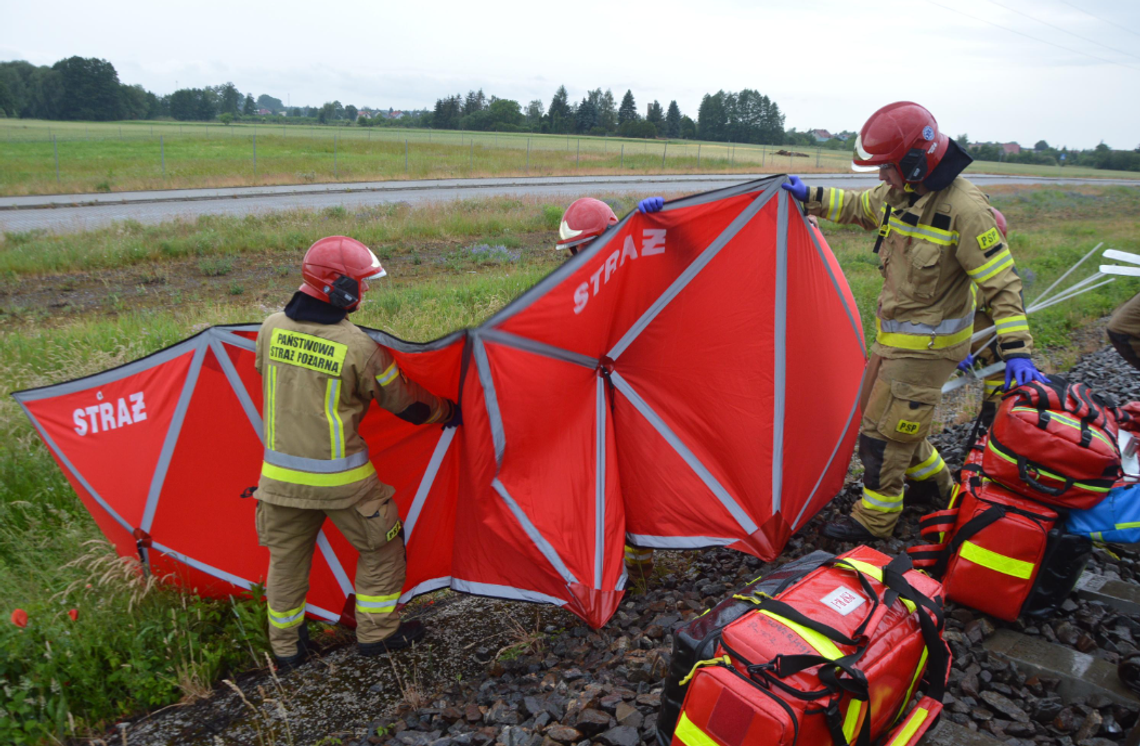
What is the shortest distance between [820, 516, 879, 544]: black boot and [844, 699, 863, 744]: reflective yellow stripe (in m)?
2.16

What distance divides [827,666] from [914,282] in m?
2.54

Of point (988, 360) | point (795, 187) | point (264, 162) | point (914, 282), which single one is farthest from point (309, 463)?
point (264, 162)

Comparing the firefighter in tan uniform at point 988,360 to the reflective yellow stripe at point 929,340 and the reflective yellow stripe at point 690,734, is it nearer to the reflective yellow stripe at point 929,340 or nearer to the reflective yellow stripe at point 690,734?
the reflective yellow stripe at point 929,340

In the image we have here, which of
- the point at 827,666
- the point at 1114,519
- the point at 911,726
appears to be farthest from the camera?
the point at 1114,519

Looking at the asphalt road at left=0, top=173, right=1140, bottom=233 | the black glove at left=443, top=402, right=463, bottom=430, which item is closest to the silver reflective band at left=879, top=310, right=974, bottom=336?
the black glove at left=443, top=402, right=463, bottom=430

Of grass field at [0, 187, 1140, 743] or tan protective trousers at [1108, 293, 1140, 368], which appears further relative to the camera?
tan protective trousers at [1108, 293, 1140, 368]

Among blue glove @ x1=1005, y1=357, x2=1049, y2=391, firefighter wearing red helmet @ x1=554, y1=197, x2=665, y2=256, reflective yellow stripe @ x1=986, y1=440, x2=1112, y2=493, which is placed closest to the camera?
reflective yellow stripe @ x1=986, y1=440, x2=1112, y2=493

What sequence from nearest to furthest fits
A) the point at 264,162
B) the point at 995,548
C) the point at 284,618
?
the point at 995,548 → the point at 284,618 → the point at 264,162

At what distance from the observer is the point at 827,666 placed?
2217 mm

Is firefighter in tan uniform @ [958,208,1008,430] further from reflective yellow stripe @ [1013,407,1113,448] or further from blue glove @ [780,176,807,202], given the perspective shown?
blue glove @ [780,176,807,202]

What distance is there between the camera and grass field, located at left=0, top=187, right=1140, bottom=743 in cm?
368

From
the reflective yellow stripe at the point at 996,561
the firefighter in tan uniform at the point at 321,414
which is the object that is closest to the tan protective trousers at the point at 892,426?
the reflective yellow stripe at the point at 996,561

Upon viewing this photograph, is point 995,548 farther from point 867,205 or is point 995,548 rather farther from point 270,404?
point 270,404

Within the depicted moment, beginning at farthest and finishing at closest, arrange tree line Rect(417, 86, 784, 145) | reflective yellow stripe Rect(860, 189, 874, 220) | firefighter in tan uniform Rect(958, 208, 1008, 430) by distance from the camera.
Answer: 1. tree line Rect(417, 86, 784, 145)
2. firefighter in tan uniform Rect(958, 208, 1008, 430)
3. reflective yellow stripe Rect(860, 189, 874, 220)
